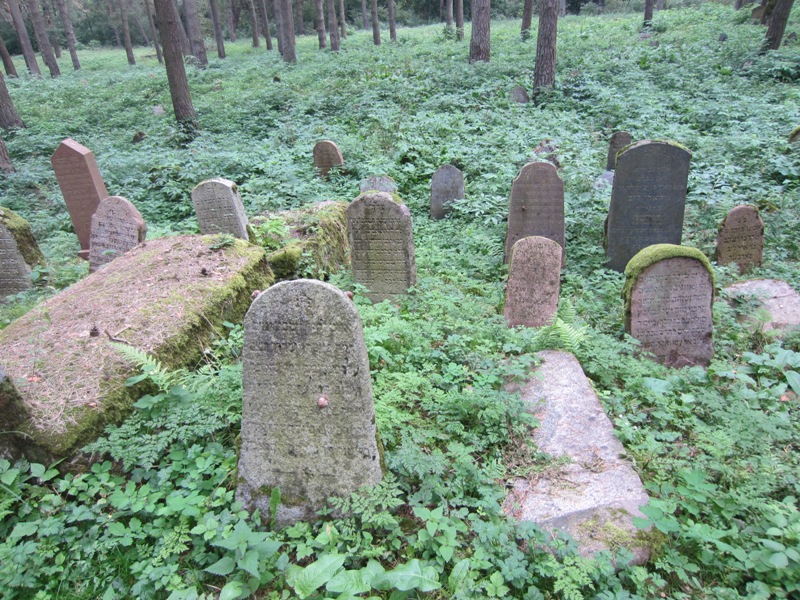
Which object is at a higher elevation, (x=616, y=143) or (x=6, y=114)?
(x=6, y=114)

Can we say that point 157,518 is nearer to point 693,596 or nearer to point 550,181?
point 693,596

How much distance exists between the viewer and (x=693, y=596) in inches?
90.7

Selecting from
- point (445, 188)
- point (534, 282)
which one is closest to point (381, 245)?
point (534, 282)

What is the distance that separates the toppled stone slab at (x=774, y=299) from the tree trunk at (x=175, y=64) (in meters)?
13.0

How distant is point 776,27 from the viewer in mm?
14531

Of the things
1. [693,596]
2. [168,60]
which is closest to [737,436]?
[693,596]

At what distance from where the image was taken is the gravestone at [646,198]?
20.0 ft

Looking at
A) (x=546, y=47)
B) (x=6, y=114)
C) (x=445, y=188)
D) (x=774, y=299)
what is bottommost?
(x=774, y=299)

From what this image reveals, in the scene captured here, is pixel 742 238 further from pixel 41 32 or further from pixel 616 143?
pixel 41 32

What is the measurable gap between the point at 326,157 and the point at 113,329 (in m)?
7.70

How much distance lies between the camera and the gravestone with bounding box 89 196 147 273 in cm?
665

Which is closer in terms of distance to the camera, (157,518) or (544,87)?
(157,518)

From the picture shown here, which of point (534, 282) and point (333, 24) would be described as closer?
point (534, 282)

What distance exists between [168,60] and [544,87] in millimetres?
10596
